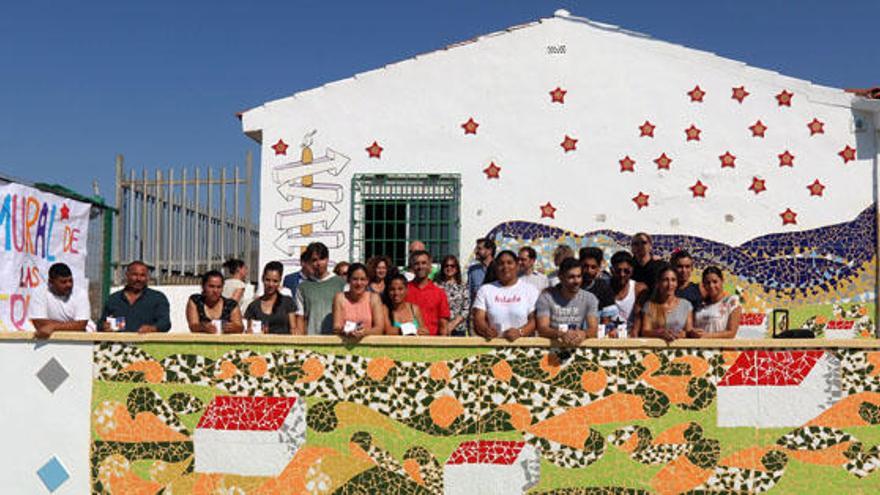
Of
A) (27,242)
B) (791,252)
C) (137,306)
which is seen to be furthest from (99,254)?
(791,252)

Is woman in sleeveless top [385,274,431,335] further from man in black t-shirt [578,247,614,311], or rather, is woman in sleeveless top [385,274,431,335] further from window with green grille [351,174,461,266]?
window with green grille [351,174,461,266]

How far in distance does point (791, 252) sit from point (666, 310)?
5381mm

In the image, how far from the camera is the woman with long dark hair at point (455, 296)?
761 cm

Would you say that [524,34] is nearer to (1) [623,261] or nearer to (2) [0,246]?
(1) [623,261]

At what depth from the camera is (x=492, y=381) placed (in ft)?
17.9

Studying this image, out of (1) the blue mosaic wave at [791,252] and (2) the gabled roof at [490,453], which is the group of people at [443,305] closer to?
(2) the gabled roof at [490,453]

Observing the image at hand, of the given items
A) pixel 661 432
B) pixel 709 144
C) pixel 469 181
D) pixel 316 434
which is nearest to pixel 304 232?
pixel 469 181

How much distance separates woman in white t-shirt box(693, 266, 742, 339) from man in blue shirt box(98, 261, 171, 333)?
12.7ft

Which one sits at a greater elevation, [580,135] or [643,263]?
[580,135]

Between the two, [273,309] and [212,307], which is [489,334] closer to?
[273,309]

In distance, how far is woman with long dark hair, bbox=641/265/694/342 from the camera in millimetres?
5941

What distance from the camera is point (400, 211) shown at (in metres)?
11.2

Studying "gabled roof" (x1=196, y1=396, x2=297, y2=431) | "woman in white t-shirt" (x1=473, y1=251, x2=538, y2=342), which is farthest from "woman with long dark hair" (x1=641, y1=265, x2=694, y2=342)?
"gabled roof" (x1=196, y1=396, x2=297, y2=431)

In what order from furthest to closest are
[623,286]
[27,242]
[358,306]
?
[27,242] < [623,286] < [358,306]
